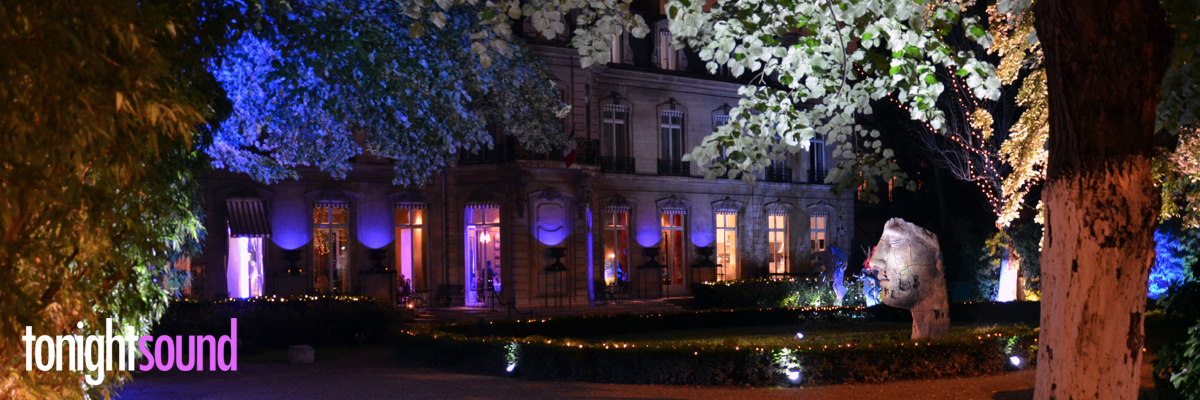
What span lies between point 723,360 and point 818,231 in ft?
77.2

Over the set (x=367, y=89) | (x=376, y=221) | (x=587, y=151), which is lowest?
(x=376, y=221)

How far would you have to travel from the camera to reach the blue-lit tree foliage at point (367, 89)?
9945mm

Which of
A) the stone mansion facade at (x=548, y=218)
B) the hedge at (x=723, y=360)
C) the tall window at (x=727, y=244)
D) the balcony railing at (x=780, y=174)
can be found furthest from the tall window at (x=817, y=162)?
the hedge at (x=723, y=360)

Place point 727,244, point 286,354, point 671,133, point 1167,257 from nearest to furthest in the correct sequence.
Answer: point 286,354 < point 1167,257 < point 671,133 < point 727,244

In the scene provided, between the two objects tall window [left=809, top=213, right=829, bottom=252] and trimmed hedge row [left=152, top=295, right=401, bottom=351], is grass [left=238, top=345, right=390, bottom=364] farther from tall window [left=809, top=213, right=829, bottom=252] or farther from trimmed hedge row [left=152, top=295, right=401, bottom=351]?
tall window [left=809, top=213, right=829, bottom=252]

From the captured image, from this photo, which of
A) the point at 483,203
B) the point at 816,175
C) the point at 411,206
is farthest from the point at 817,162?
the point at 411,206

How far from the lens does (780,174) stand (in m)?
33.0

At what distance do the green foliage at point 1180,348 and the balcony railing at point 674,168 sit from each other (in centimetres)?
2249

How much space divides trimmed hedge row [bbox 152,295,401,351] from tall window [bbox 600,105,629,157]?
11976 millimetres

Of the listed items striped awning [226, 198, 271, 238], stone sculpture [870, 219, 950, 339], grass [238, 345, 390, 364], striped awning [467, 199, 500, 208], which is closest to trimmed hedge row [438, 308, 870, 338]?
grass [238, 345, 390, 364]

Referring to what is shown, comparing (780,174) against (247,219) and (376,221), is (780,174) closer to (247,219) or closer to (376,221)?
(376,221)

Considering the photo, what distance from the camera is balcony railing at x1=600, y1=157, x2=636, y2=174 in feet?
93.9

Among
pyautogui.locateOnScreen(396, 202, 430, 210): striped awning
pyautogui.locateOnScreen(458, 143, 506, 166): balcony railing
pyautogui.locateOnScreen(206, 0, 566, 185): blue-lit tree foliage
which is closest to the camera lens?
pyautogui.locateOnScreen(206, 0, 566, 185): blue-lit tree foliage

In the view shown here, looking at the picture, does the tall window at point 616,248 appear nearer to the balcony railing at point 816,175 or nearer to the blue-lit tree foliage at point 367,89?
the balcony railing at point 816,175
